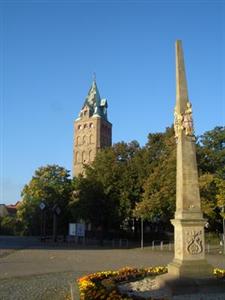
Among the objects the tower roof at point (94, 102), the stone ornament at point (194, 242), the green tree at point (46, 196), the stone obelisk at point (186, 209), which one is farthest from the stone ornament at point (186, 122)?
the tower roof at point (94, 102)

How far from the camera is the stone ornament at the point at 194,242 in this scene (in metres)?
12.5

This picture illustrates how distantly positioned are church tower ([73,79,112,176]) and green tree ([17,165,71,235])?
128 feet

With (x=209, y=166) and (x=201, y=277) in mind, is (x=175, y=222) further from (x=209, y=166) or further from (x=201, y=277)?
(x=209, y=166)

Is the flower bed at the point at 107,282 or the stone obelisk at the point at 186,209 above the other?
the stone obelisk at the point at 186,209

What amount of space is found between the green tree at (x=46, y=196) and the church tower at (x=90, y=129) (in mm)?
38973

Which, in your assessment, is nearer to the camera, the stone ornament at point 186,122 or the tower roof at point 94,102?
the stone ornament at point 186,122

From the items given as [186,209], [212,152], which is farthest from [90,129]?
[186,209]

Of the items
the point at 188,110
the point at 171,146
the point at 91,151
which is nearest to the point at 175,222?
the point at 188,110

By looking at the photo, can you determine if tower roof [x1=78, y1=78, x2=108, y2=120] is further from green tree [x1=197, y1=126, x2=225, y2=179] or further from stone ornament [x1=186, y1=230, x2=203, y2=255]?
stone ornament [x1=186, y1=230, x2=203, y2=255]

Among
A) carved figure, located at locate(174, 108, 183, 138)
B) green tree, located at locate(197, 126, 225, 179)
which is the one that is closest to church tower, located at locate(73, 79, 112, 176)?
green tree, located at locate(197, 126, 225, 179)

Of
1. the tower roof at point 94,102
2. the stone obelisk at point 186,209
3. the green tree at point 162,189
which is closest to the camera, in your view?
the stone obelisk at point 186,209

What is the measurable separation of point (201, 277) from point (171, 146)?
32.3 metres

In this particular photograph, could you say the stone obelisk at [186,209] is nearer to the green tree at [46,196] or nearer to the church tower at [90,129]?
the green tree at [46,196]

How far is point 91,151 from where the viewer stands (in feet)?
391
